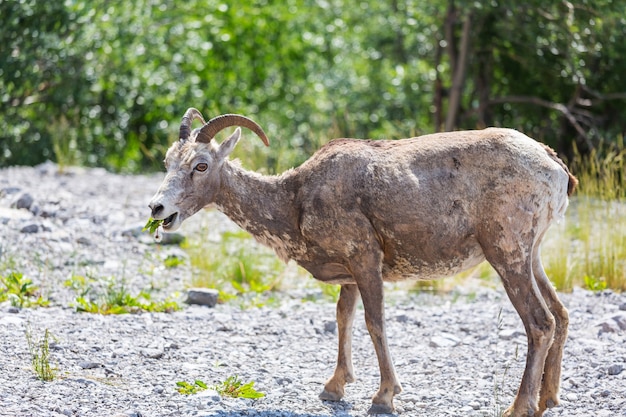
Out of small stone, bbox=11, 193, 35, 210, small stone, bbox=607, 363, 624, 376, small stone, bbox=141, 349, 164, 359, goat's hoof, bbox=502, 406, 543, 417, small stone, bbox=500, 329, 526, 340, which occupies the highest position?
small stone, bbox=11, 193, 35, 210

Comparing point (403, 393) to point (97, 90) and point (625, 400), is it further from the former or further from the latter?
point (97, 90)

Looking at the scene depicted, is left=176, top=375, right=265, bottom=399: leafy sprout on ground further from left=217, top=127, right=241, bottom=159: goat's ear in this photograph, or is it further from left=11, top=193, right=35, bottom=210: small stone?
left=11, top=193, right=35, bottom=210: small stone

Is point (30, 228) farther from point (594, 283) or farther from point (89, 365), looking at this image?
point (594, 283)

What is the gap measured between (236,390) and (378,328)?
43.3 inches

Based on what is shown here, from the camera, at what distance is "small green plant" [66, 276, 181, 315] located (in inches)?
359

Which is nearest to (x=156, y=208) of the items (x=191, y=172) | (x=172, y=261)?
(x=191, y=172)

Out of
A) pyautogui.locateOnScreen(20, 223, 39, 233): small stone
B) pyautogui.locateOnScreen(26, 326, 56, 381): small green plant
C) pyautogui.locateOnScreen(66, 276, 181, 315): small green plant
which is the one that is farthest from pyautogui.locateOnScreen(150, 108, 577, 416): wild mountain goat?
pyautogui.locateOnScreen(20, 223, 39, 233): small stone

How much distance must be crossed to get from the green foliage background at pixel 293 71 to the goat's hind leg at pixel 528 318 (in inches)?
300

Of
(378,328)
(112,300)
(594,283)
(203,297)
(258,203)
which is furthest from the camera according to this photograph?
(594,283)

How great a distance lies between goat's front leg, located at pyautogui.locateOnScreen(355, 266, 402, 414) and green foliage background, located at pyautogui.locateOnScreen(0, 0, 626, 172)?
24.3 feet

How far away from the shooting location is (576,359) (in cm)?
811

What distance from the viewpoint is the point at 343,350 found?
7398 mm

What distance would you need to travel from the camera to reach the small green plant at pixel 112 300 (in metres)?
9.12

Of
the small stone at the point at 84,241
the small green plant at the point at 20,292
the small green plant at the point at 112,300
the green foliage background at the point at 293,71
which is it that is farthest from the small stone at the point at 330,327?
the green foliage background at the point at 293,71
